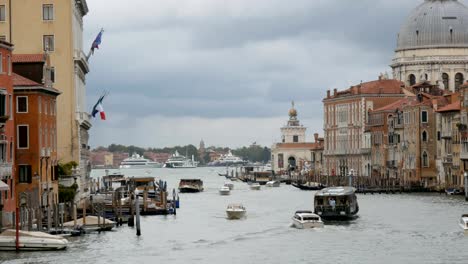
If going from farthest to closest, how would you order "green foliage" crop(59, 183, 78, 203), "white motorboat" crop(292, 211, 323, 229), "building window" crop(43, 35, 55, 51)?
1. "building window" crop(43, 35, 55, 51)
2. "green foliage" crop(59, 183, 78, 203)
3. "white motorboat" crop(292, 211, 323, 229)

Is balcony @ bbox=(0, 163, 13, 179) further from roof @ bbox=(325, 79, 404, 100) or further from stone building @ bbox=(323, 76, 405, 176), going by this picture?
roof @ bbox=(325, 79, 404, 100)

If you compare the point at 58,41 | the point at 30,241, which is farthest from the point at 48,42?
the point at 30,241

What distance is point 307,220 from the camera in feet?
223

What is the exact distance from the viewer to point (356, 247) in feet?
189

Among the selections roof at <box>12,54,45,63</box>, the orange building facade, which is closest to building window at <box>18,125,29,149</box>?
the orange building facade

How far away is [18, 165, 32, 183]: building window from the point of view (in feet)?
203

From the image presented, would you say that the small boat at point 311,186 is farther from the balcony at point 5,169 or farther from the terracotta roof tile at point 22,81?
the balcony at point 5,169

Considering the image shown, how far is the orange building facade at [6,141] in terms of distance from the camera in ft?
186

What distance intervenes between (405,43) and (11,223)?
116652 millimetres

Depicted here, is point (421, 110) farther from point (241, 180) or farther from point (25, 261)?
point (25, 261)

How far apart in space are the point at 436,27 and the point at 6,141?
376ft

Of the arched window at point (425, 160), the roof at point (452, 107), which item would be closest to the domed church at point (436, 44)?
the arched window at point (425, 160)

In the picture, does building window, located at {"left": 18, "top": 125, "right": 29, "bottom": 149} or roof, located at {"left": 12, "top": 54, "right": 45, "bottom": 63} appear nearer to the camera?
building window, located at {"left": 18, "top": 125, "right": 29, "bottom": 149}

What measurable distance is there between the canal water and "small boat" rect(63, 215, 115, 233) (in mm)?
512
